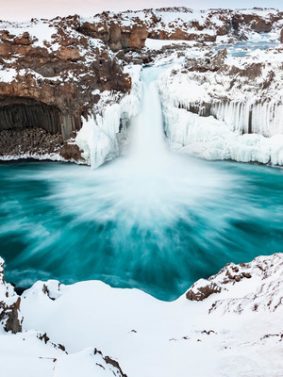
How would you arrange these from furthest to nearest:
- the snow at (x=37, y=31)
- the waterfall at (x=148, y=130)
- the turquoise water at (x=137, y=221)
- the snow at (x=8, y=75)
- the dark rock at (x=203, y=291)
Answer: the waterfall at (x=148, y=130) < the snow at (x=37, y=31) < the snow at (x=8, y=75) < the turquoise water at (x=137, y=221) < the dark rock at (x=203, y=291)

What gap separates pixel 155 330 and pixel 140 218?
18.7 feet

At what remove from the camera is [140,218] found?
1062cm

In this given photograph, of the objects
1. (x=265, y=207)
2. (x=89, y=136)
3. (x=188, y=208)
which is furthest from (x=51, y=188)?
(x=265, y=207)

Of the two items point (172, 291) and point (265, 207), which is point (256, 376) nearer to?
point (172, 291)

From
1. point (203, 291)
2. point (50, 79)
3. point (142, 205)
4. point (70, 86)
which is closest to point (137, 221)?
point (142, 205)

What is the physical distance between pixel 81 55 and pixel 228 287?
11.9 metres

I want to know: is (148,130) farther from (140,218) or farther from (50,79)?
(140,218)

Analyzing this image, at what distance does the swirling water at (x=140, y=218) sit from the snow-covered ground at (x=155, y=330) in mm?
2063

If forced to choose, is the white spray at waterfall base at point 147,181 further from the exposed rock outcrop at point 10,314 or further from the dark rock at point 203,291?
the exposed rock outcrop at point 10,314

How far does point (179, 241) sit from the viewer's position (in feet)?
31.5

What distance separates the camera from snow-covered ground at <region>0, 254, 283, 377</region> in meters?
3.27

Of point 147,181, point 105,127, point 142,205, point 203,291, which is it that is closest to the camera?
point 203,291

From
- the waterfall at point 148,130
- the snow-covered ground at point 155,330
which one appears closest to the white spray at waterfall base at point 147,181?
the waterfall at point 148,130

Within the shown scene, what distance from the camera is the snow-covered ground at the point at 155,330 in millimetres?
3273
